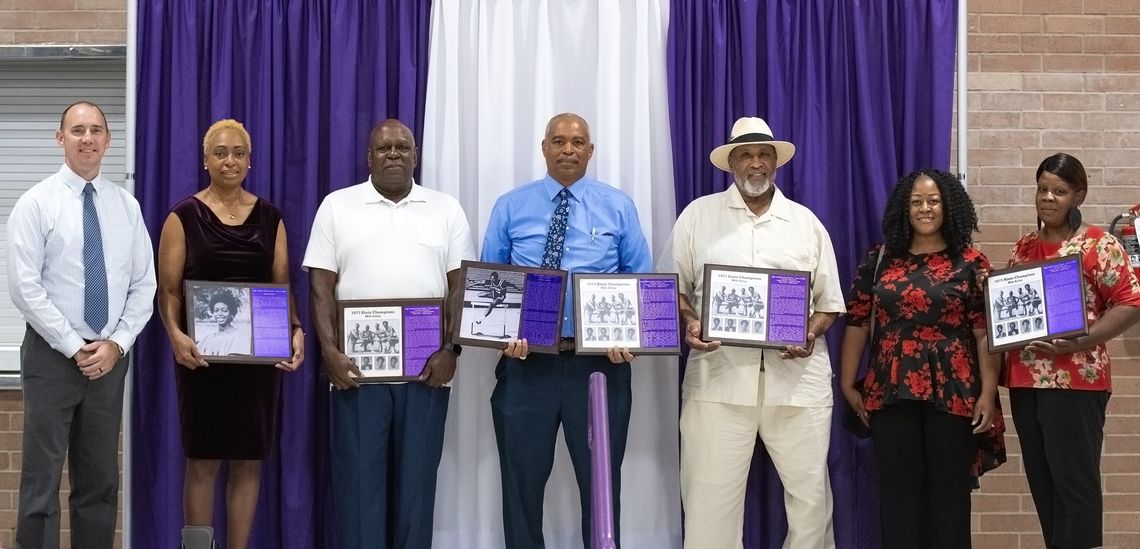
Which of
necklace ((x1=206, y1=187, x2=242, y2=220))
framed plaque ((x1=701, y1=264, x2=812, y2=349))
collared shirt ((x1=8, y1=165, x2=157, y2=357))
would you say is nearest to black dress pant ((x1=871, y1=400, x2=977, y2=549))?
framed plaque ((x1=701, y1=264, x2=812, y2=349))

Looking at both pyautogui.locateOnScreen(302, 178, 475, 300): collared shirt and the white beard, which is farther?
the white beard

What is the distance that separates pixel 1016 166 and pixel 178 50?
3.74 m

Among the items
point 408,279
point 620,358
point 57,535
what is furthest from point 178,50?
point 620,358

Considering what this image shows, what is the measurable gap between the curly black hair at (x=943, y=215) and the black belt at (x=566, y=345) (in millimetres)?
1293

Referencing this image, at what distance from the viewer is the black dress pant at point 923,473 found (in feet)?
13.1

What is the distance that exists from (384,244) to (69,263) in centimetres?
112

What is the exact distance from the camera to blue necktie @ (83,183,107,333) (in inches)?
152

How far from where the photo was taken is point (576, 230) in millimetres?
4277

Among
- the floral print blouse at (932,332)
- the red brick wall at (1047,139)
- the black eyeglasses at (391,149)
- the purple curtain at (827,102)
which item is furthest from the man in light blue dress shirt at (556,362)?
the red brick wall at (1047,139)

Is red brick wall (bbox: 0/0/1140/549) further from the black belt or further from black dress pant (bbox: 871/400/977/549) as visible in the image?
the black belt

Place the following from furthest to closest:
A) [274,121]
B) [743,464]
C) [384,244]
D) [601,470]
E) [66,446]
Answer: [274,121]
[743,464]
[384,244]
[66,446]
[601,470]

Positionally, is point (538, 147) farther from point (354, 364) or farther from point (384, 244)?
point (354, 364)

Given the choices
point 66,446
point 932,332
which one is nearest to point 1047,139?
point 932,332

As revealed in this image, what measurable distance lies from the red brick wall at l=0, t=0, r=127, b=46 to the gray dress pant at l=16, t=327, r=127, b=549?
1650mm
